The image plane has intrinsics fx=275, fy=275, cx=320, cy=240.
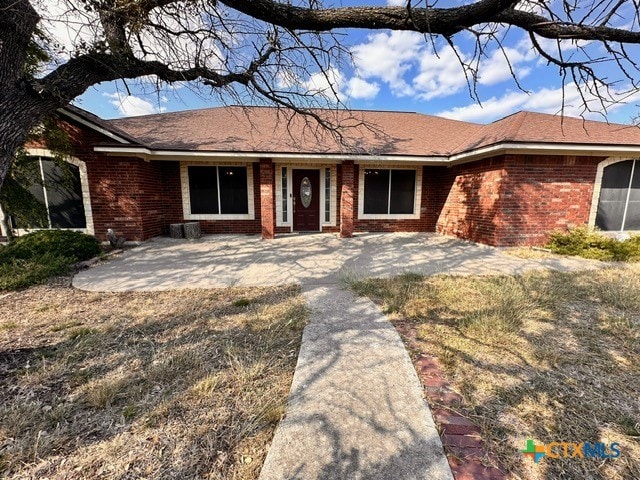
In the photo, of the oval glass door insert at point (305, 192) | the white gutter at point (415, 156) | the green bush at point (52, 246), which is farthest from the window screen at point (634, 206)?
the green bush at point (52, 246)

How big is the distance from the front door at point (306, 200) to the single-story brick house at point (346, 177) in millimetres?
35

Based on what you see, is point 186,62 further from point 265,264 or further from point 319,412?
point 319,412

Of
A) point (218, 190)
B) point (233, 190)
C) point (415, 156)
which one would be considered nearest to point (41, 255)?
point (218, 190)

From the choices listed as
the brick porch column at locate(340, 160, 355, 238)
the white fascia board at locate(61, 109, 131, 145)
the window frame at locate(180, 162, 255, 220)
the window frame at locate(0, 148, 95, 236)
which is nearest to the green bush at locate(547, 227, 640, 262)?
the brick porch column at locate(340, 160, 355, 238)

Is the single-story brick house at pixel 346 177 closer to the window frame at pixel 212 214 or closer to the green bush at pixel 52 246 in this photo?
the window frame at pixel 212 214

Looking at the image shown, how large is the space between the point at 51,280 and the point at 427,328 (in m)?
6.22

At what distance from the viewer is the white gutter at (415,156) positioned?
6.57 meters

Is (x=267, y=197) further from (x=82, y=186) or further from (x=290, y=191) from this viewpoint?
(x=82, y=186)

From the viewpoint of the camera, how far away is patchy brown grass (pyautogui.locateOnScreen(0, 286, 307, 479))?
156 cm

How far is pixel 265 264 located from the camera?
5922 mm

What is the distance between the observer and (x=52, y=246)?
5.76 m

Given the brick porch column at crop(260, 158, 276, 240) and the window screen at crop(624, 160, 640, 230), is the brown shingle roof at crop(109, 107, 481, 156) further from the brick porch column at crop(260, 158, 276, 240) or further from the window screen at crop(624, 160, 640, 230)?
the window screen at crop(624, 160, 640, 230)

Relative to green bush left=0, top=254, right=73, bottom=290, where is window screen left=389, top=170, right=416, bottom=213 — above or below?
above

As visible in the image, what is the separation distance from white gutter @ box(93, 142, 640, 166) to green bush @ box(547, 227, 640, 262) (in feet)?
6.60
